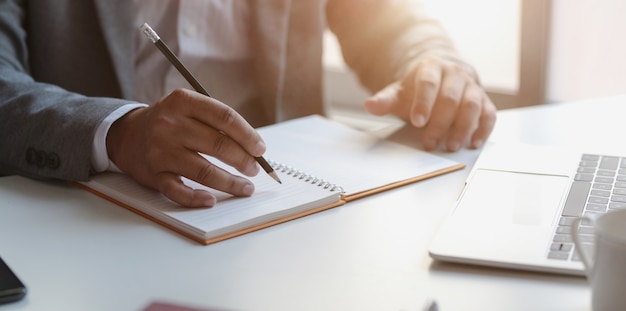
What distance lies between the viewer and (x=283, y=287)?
2.68 feet

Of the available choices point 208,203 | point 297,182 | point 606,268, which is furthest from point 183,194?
point 606,268

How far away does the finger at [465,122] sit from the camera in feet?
4.11

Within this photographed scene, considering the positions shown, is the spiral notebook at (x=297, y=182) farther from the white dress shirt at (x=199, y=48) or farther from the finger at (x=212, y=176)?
the white dress shirt at (x=199, y=48)

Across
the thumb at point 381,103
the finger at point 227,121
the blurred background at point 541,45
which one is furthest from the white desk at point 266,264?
the blurred background at point 541,45

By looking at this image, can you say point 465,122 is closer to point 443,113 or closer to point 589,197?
point 443,113

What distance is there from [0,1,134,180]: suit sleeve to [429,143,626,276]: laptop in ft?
1.58

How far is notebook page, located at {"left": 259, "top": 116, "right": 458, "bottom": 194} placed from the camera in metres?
1.12

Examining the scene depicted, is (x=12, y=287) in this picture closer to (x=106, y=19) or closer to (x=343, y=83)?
(x=106, y=19)

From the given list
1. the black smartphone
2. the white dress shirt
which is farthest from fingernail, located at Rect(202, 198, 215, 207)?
the white dress shirt

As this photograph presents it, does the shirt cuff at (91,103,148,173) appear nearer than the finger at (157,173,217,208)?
No

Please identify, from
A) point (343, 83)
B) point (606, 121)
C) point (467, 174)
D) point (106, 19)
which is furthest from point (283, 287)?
point (343, 83)

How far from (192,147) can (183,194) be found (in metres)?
0.07

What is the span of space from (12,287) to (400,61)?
0.98 meters

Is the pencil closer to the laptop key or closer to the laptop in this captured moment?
the laptop
